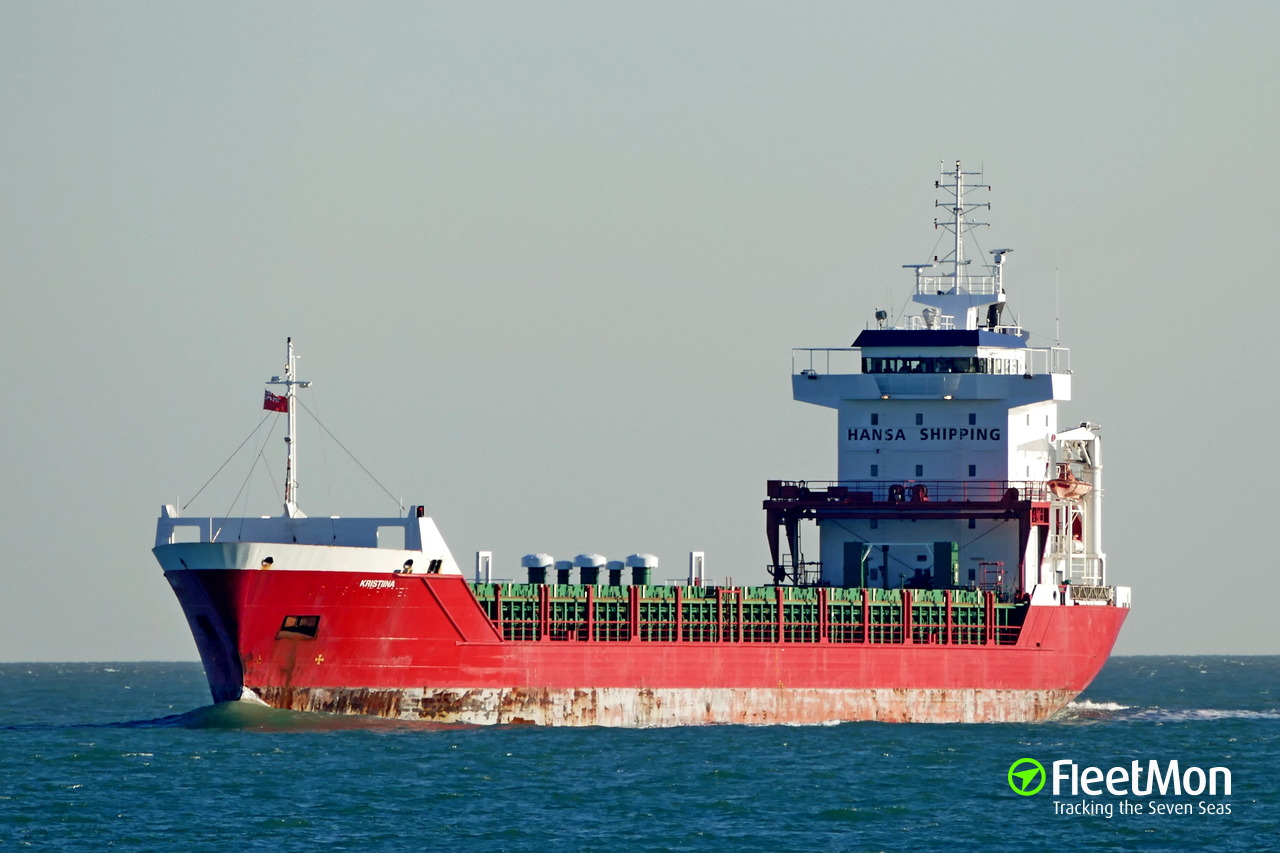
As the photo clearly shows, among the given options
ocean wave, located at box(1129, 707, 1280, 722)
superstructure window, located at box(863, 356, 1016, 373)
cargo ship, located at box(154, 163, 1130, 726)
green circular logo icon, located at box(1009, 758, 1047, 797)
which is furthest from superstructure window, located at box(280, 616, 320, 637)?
ocean wave, located at box(1129, 707, 1280, 722)

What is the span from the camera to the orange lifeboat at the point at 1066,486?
68.5 m

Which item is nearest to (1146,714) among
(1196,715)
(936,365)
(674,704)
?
(1196,715)

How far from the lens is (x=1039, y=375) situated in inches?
2670

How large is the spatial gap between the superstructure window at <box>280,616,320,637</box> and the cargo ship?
53 millimetres

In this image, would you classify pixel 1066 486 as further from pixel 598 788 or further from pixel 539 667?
pixel 598 788

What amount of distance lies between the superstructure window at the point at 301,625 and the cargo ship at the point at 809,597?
5cm

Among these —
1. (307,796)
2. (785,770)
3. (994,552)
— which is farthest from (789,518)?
(307,796)

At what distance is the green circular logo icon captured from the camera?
156 feet

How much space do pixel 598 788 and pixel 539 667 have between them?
10.9m

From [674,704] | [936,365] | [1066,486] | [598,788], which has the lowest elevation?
[598,788]

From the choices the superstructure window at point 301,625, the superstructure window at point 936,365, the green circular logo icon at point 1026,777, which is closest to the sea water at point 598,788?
the green circular logo icon at point 1026,777

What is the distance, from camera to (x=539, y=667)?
56219mm

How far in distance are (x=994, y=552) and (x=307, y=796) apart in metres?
29.4

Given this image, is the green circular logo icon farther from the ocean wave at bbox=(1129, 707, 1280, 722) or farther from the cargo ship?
the ocean wave at bbox=(1129, 707, 1280, 722)
